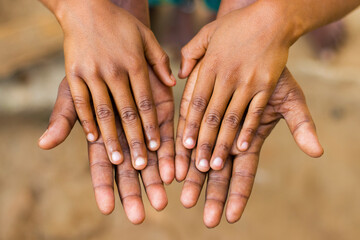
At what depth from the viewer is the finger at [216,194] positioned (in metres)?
1.36

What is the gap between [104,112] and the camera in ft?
4.68

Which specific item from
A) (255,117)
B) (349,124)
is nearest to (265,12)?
(255,117)

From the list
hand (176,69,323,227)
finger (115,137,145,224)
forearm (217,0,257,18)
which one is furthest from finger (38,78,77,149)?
forearm (217,0,257,18)

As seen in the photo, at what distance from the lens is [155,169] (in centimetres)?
146

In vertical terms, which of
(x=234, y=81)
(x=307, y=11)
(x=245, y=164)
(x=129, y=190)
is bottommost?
(x=129, y=190)

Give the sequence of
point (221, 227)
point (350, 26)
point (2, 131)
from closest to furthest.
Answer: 1. point (221, 227)
2. point (2, 131)
3. point (350, 26)

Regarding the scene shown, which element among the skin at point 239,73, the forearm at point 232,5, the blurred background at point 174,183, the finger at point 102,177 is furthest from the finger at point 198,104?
the blurred background at point 174,183

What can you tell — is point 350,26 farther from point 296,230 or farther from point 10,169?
point 10,169

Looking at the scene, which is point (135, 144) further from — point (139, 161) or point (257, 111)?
point (257, 111)

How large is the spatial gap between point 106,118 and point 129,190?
0.91 feet

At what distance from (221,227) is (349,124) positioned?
1.15m

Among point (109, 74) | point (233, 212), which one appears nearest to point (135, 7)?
point (109, 74)

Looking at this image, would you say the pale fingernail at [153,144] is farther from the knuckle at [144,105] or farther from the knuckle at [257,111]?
the knuckle at [257,111]

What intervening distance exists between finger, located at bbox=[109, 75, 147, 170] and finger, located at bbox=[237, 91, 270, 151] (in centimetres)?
37
